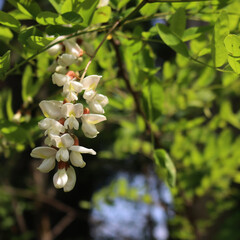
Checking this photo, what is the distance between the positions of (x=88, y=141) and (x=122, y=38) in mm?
1570

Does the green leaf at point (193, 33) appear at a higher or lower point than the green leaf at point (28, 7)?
lower

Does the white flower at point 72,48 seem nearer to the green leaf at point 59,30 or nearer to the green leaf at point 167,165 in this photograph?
the green leaf at point 59,30

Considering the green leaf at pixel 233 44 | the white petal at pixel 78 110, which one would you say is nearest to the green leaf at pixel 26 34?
the white petal at pixel 78 110

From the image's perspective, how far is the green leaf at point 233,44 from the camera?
0.32 metres

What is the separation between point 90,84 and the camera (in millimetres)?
341

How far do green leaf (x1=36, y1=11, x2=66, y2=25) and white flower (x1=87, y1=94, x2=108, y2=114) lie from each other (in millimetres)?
90

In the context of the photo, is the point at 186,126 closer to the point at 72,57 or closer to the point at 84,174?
the point at 72,57

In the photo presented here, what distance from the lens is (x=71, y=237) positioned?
2797 millimetres

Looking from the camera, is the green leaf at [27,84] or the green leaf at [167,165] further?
the green leaf at [27,84]

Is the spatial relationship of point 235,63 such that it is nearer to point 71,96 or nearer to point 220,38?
point 220,38

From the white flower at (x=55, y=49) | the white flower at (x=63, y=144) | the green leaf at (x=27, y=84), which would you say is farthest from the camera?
the green leaf at (x=27, y=84)

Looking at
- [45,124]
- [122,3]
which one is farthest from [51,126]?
[122,3]

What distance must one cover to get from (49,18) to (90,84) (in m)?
0.09

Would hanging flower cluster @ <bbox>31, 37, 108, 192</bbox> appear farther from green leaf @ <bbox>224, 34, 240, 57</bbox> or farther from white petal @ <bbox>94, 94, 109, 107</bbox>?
green leaf @ <bbox>224, 34, 240, 57</bbox>
